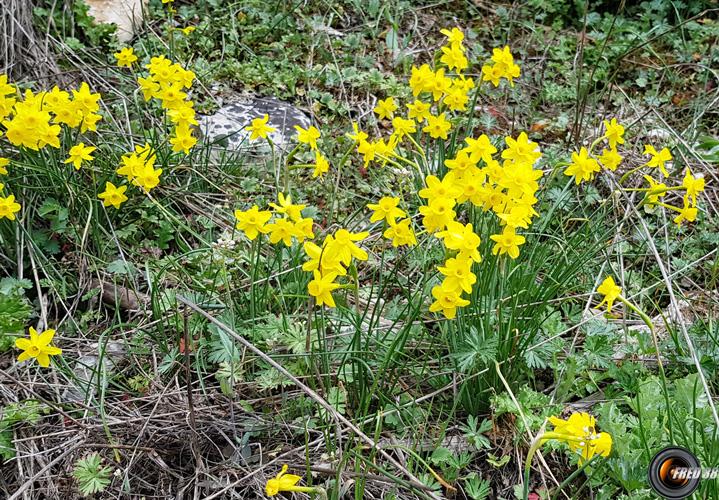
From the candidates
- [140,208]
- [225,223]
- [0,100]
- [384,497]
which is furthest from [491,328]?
[0,100]

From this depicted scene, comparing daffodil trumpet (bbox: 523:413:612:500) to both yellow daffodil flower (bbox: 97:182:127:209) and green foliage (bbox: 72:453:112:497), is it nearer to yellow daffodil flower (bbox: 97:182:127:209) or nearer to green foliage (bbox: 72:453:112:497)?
green foliage (bbox: 72:453:112:497)

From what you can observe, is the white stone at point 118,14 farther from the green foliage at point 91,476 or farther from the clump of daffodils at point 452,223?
the green foliage at point 91,476

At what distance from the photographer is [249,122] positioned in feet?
12.3

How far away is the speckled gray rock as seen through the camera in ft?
11.8

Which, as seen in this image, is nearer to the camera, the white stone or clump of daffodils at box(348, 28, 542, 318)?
clump of daffodils at box(348, 28, 542, 318)

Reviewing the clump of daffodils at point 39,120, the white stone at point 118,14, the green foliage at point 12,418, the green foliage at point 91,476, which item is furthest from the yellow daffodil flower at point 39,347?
the white stone at point 118,14

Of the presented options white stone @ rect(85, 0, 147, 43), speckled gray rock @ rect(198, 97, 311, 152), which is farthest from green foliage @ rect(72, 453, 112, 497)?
white stone @ rect(85, 0, 147, 43)

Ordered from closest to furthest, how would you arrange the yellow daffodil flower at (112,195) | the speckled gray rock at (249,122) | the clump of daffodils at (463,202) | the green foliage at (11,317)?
the clump of daffodils at (463,202), the green foliage at (11,317), the yellow daffodil flower at (112,195), the speckled gray rock at (249,122)

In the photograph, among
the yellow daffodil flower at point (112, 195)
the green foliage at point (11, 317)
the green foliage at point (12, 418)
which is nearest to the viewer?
the green foliage at point (12, 418)

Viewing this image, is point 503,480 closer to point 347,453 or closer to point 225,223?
point 347,453

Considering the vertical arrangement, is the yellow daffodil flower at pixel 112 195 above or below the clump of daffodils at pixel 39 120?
below

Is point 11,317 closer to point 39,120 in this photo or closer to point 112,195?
point 112,195

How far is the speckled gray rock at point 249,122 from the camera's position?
3.60 m

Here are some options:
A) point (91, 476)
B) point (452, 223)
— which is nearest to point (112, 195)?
point (91, 476)
